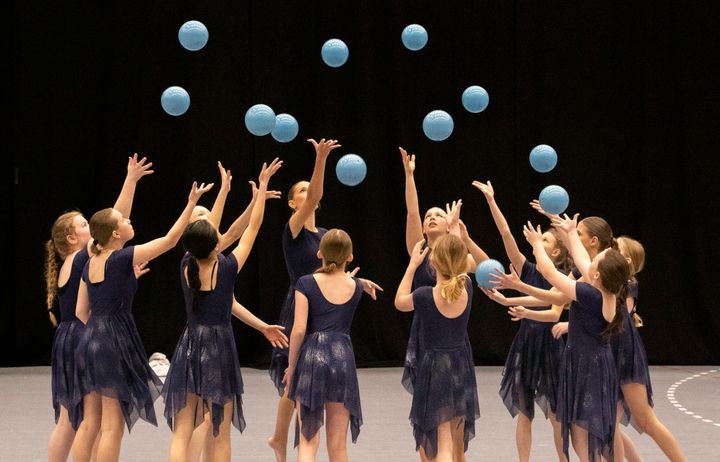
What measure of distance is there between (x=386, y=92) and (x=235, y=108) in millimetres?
1310

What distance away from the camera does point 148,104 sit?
9.03 m

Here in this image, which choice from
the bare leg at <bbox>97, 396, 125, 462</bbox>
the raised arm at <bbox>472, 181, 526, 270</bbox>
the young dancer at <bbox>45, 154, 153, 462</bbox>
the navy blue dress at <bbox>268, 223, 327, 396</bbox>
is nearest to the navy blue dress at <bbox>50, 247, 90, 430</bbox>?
the young dancer at <bbox>45, 154, 153, 462</bbox>

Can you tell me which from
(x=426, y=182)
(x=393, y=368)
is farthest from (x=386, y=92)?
(x=393, y=368)

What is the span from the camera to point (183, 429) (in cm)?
438

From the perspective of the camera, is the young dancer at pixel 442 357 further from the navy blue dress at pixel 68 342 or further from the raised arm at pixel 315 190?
the navy blue dress at pixel 68 342

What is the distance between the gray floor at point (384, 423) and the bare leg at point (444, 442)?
3.58 feet

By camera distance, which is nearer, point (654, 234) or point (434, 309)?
point (434, 309)

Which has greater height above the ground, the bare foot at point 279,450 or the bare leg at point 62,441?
the bare leg at point 62,441

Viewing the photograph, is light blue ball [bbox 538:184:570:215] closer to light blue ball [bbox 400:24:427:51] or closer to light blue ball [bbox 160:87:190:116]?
light blue ball [bbox 400:24:427:51]

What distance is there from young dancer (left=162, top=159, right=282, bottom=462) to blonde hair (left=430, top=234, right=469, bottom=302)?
83 centimetres

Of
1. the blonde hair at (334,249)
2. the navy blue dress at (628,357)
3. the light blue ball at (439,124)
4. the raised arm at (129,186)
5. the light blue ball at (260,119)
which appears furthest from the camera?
the light blue ball at (439,124)

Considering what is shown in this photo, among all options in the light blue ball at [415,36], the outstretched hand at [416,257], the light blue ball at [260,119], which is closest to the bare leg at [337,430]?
the outstretched hand at [416,257]

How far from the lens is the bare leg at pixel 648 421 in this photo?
4.49 meters

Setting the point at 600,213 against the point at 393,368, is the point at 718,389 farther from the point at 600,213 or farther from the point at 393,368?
the point at 393,368
